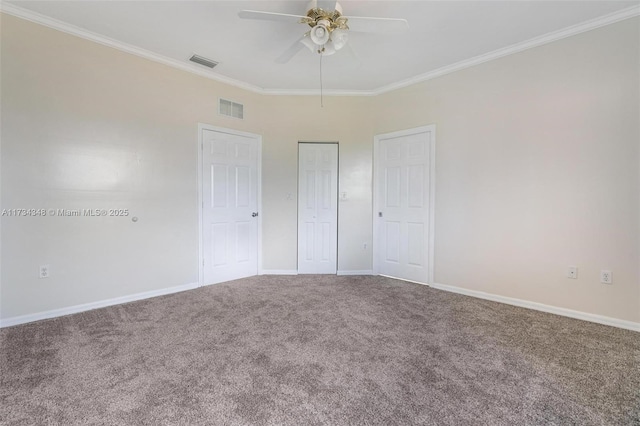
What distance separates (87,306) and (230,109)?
2.96 metres

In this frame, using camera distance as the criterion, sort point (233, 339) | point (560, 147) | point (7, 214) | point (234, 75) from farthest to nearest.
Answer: point (234, 75) → point (560, 147) → point (7, 214) → point (233, 339)

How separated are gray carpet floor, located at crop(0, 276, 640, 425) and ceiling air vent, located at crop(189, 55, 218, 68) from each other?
2931 mm

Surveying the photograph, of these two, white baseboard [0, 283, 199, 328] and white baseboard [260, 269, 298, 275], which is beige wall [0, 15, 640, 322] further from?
white baseboard [260, 269, 298, 275]

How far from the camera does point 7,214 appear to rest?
2572mm

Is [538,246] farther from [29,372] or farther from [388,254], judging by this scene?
[29,372]

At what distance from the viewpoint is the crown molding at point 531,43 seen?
2553 mm

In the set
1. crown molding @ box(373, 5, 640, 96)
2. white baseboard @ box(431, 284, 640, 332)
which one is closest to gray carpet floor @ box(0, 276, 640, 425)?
white baseboard @ box(431, 284, 640, 332)

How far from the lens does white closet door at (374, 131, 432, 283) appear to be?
3.91m

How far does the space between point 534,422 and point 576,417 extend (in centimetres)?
25

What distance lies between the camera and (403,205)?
13.6ft

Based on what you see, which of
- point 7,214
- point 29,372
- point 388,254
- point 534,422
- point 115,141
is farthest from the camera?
point 388,254

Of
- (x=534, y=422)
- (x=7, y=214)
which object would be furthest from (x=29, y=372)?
(x=534, y=422)

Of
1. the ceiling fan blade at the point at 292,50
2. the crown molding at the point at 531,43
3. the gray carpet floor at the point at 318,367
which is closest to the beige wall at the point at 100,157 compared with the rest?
the gray carpet floor at the point at 318,367

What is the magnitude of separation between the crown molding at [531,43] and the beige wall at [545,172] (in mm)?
57
